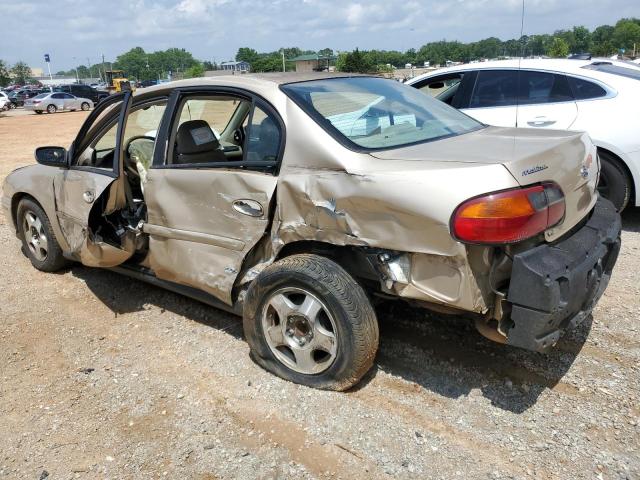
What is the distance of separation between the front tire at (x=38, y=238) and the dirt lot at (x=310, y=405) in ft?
2.71

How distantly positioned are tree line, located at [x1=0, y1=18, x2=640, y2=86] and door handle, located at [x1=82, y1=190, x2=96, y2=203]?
1.80m

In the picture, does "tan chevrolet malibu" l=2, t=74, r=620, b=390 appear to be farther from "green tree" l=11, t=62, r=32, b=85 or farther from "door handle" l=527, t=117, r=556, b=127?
"green tree" l=11, t=62, r=32, b=85

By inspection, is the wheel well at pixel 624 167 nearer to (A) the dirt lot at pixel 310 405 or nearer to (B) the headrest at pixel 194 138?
(A) the dirt lot at pixel 310 405

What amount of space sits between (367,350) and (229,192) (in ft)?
3.98

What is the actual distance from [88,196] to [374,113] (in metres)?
2.19

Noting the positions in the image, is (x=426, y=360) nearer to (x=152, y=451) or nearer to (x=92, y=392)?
(x=152, y=451)

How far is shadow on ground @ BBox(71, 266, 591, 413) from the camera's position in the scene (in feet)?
10.2

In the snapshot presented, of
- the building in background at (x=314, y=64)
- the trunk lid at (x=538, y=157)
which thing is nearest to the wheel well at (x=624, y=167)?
the trunk lid at (x=538, y=157)

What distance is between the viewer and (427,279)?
2578 mm

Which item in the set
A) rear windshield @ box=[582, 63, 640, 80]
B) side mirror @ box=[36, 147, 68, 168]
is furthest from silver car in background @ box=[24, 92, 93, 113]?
rear windshield @ box=[582, 63, 640, 80]

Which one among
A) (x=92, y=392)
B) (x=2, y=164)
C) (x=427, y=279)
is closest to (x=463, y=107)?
(x=427, y=279)

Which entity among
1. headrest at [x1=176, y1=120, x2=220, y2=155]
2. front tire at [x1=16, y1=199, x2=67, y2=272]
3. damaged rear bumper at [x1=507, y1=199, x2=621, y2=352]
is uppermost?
headrest at [x1=176, y1=120, x2=220, y2=155]

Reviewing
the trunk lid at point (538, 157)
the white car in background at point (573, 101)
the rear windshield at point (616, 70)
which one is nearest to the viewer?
the trunk lid at point (538, 157)

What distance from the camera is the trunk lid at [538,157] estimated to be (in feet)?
8.34
